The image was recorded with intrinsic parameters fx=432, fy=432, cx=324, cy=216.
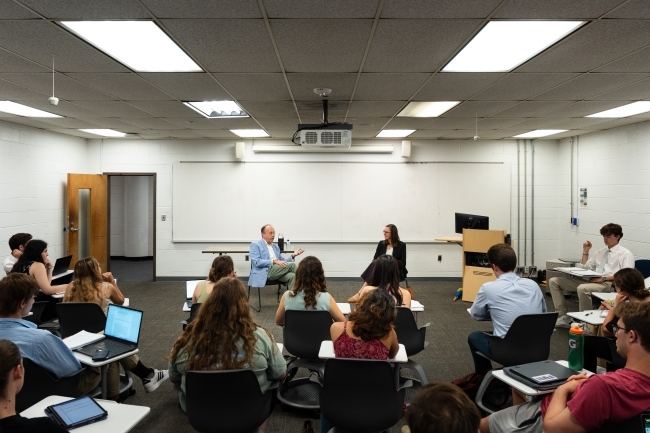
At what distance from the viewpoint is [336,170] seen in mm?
8117

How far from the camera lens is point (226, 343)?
2.15m

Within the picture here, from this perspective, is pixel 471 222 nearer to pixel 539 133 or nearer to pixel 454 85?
pixel 539 133

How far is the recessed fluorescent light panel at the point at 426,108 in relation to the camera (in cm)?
492

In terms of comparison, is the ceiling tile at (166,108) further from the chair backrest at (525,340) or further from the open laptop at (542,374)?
the open laptop at (542,374)

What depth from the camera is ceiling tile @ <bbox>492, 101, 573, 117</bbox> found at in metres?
4.86

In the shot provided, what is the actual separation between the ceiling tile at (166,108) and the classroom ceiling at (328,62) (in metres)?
0.03

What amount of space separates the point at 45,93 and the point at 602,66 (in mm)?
5162

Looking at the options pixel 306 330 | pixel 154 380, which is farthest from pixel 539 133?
pixel 154 380

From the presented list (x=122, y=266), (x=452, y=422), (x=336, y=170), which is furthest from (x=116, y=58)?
(x=122, y=266)

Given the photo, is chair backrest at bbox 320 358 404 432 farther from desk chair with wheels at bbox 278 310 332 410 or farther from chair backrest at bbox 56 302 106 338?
chair backrest at bbox 56 302 106 338

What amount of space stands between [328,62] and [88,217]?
672 cm

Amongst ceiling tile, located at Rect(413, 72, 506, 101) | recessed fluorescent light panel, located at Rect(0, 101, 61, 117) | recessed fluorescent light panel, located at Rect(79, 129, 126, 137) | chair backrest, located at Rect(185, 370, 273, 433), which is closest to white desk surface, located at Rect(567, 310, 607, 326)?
ceiling tile, located at Rect(413, 72, 506, 101)

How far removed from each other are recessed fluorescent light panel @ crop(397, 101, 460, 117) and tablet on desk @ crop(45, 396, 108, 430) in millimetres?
4158

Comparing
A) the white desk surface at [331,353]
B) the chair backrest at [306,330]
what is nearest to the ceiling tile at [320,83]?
the chair backrest at [306,330]
